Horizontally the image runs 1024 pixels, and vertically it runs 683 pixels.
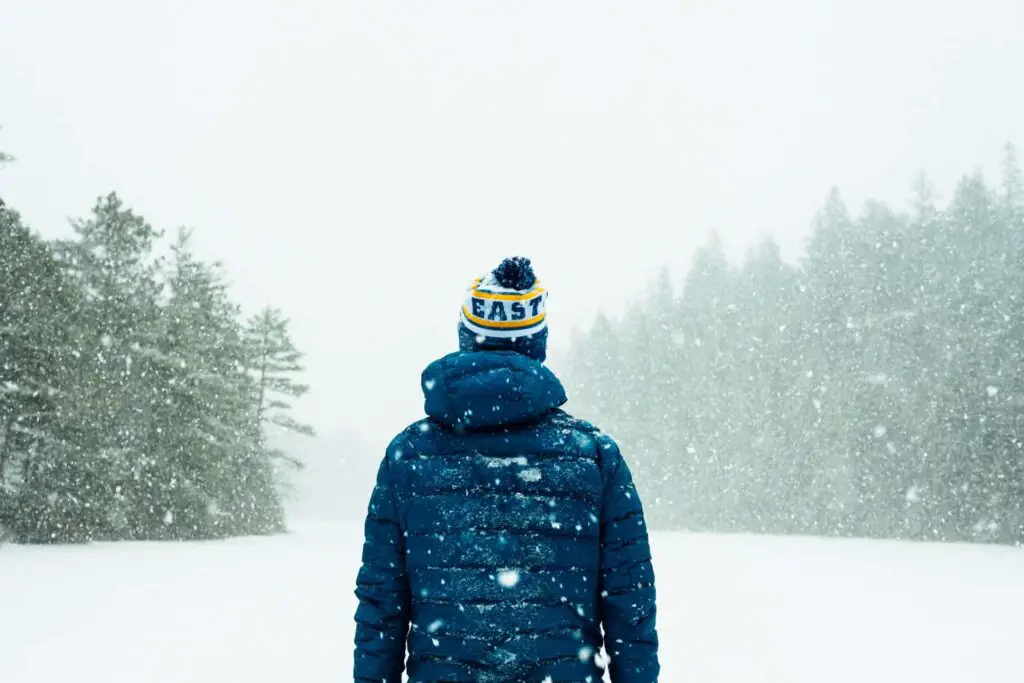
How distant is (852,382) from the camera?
3503 centimetres

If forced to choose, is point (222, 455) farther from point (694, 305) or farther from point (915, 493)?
→ point (694, 305)

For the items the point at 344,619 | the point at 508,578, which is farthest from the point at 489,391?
the point at 344,619

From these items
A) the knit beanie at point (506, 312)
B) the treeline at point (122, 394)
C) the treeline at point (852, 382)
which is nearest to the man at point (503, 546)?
the knit beanie at point (506, 312)

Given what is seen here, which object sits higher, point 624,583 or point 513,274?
point 513,274

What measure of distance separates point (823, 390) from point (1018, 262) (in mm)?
9181

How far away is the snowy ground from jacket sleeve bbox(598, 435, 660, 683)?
17.8 feet

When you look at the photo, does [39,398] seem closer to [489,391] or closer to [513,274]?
[513,274]

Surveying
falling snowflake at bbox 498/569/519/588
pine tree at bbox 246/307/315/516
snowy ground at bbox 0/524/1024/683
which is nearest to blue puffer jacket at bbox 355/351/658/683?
falling snowflake at bbox 498/569/519/588

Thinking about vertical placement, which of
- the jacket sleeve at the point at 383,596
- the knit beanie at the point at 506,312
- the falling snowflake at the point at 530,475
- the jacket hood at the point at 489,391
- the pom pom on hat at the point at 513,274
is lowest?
the jacket sleeve at the point at 383,596

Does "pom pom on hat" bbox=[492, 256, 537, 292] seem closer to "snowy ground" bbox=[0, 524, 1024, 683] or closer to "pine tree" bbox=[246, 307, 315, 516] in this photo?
"snowy ground" bbox=[0, 524, 1024, 683]

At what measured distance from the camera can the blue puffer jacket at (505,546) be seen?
8.67ft

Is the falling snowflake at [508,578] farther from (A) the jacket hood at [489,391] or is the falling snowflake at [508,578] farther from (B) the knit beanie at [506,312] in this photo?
(B) the knit beanie at [506,312]

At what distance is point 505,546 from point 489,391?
494 mm

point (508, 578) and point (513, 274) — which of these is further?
point (513, 274)
